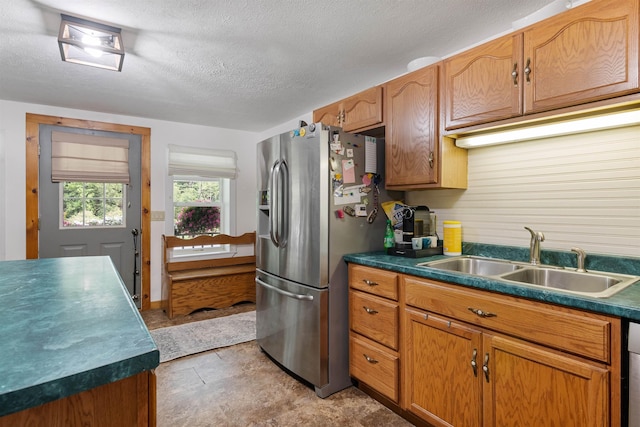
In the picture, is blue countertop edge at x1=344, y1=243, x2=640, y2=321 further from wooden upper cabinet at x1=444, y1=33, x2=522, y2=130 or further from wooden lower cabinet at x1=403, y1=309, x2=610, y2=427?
wooden upper cabinet at x1=444, y1=33, x2=522, y2=130

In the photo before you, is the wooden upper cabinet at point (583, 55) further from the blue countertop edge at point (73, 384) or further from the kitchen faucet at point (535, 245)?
the blue countertop edge at point (73, 384)

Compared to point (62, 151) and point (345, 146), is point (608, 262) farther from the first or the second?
point (62, 151)

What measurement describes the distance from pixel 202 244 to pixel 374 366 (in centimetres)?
278

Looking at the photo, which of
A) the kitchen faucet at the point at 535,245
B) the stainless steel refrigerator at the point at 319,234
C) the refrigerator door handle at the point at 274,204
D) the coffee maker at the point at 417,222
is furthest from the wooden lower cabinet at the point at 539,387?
the refrigerator door handle at the point at 274,204

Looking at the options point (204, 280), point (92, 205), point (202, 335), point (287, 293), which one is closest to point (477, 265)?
point (287, 293)

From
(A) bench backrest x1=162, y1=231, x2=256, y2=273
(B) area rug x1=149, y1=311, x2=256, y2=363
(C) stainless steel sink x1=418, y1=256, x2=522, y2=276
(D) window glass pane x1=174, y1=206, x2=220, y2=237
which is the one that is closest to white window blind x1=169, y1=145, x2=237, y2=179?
(D) window glass pane x1=174, y1=206, x2=220, y2=237

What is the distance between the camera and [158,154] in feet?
13.2

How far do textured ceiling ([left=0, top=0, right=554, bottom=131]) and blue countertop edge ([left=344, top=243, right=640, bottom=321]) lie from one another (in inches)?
52.2

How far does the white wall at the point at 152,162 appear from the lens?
3264 mm

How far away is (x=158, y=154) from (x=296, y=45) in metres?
2.57

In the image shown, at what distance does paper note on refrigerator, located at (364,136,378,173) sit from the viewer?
2.36m

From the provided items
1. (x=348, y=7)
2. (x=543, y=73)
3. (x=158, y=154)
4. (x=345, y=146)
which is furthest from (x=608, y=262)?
(x=158, y=154)

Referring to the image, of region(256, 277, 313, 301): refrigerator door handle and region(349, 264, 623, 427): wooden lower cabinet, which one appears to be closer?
region(349, 264, 623, 427): wooden lower cabinet

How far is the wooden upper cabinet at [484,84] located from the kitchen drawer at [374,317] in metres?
1.11
